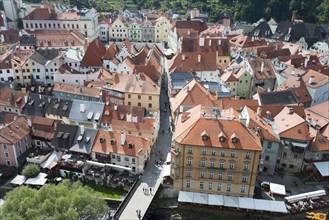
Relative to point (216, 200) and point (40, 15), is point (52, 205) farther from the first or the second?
point (40, 15)

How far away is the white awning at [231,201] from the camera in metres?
49.9

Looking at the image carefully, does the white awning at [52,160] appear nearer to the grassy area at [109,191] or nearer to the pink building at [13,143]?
the pink building at [13,143]

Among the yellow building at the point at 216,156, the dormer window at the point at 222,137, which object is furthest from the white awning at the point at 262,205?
the dormer window at the point at 222,137

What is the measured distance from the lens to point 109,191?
176 feet

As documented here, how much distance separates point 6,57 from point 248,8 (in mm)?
113694

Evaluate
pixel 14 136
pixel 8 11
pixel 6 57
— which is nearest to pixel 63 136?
pixel 14 136

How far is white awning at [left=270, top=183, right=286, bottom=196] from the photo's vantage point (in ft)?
170

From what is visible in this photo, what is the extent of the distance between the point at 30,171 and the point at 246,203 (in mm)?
34820

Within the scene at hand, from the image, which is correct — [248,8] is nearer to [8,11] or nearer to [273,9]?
[273,9]

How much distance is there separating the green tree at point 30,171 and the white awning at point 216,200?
93.7ft

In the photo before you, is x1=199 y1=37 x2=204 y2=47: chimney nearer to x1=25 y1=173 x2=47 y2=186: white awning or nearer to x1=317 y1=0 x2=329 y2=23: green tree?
x1=25 y1=173 x2=47 y2=186: white awning

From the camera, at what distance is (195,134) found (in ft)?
163

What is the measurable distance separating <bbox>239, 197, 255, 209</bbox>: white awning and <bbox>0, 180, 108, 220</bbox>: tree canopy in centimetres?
2006

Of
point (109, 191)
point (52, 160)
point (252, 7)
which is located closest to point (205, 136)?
point (109, 191)
